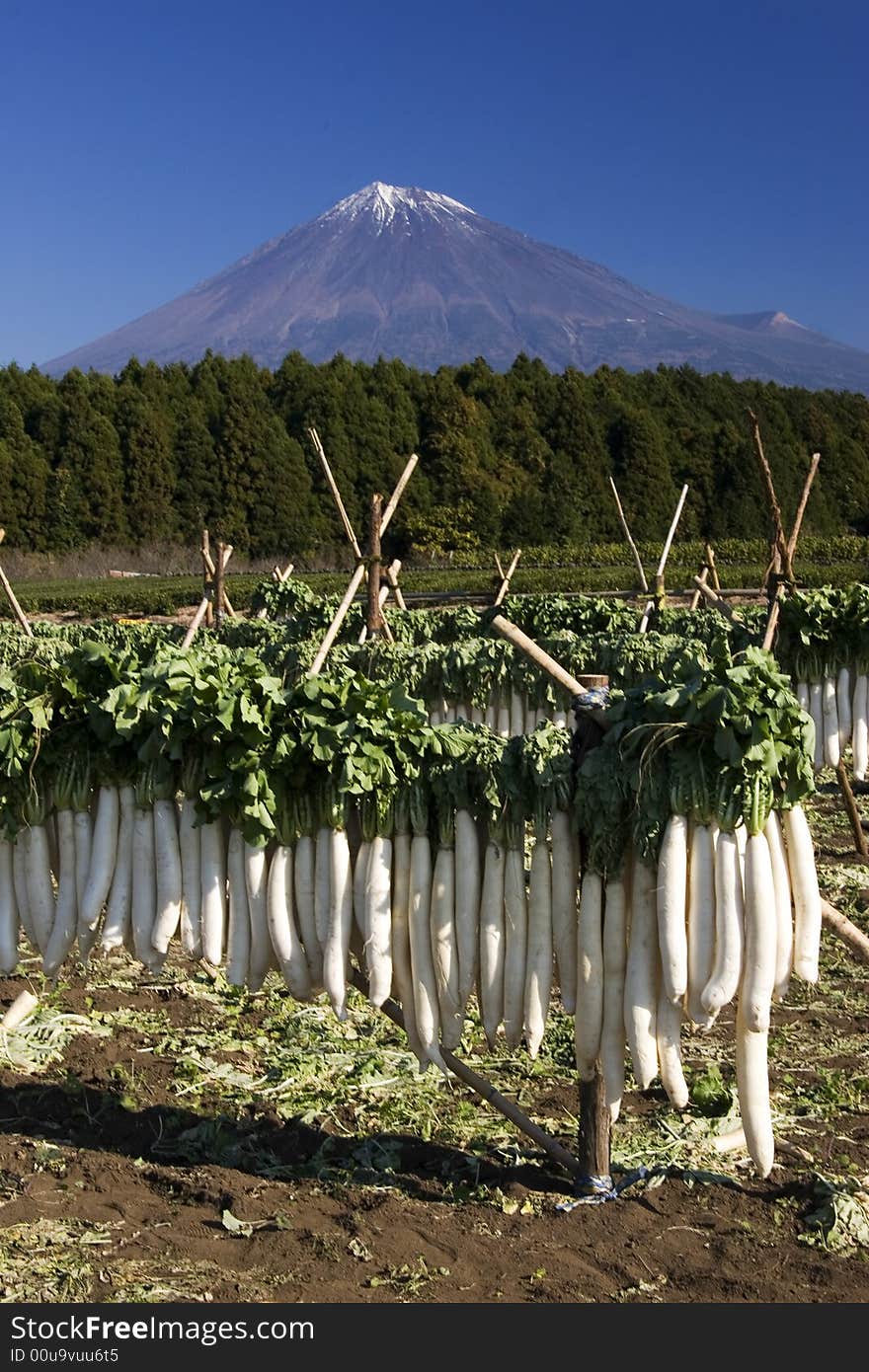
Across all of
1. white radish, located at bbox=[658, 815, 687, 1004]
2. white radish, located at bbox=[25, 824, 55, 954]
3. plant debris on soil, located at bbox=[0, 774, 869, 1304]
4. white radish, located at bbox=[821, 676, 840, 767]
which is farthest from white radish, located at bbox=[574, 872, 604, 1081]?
white radish, located at bbox=[821, 676, 840, 767]

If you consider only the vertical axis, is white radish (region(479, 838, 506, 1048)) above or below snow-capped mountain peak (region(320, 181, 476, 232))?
below

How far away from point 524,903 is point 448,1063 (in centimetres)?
79

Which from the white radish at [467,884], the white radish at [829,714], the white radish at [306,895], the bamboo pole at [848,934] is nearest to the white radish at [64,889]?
the white radish at [306,895]

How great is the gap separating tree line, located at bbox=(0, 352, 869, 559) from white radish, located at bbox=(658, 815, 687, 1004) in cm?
3466

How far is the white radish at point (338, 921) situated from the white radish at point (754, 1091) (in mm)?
1373

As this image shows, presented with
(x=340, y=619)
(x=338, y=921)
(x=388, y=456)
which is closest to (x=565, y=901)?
(x=338, y=921)

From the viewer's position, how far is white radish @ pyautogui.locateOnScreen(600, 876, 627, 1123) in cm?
429

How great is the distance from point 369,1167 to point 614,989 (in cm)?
140

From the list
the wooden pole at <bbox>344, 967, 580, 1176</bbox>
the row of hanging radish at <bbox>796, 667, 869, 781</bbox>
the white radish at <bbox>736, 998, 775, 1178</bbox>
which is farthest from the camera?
the row of hanging radish at <bbox>796, 667, 869, 781</bbox>

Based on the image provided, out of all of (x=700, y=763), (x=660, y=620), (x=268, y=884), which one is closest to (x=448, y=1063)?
(x=268, y=884)

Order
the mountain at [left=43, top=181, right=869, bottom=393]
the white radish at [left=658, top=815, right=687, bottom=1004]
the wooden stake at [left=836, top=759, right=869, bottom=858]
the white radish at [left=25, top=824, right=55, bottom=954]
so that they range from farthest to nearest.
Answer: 1. the mountain at [left=43, top=181, right=869, bottom=393]
2. the wooden stake at [left=836, top=759, right=869, bottom=858]
3. the white radish at [left=25, top=824, right=55, bottom=954]
4. the white radish at [left=658, top=815, right=687, bottom=1004]

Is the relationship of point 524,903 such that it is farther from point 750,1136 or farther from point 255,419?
point 255,419

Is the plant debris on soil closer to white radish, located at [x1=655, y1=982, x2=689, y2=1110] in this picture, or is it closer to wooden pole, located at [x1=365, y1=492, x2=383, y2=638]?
white radish, located at [x1=655, y1=982, x2=689, y2=1110]

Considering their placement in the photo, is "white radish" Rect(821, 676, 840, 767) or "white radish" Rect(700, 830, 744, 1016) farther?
"white radish" Rect(821, 676, 840, 767)
